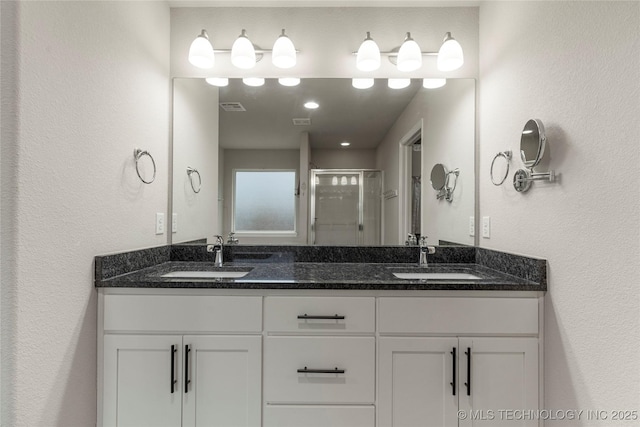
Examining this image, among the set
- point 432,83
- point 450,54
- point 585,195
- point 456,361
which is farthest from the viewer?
point 432,83

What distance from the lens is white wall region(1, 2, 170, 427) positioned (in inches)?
38.5

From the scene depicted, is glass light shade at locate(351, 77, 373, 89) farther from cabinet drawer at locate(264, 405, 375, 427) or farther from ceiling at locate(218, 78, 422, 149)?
cabinet drawer at locate(264, 405, 375, 427)

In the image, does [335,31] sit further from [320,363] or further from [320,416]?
[320,416]

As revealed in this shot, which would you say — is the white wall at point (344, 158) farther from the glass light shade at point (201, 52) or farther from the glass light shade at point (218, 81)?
the glass light shade at point (201, 52)

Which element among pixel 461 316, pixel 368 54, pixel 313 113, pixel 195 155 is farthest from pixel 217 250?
pixel 368 54

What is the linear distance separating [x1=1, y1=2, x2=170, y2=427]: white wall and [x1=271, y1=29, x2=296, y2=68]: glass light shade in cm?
70

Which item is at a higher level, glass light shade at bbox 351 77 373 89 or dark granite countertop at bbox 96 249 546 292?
glass light shade at bbox 351 77 373 89

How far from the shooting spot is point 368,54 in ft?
5.90

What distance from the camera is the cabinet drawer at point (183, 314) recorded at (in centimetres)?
132

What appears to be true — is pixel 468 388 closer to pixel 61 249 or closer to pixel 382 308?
pixel 382 308

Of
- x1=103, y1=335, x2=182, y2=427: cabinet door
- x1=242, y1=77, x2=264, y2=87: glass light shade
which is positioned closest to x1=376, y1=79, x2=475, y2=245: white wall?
x1=242, y1=77, x2=264, y2=87: glass light shade

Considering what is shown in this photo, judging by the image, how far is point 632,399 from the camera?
956 mm

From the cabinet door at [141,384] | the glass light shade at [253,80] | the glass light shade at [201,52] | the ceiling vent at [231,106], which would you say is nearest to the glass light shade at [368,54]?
the glass light shade at [253,80]

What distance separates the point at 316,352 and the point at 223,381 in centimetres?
40
